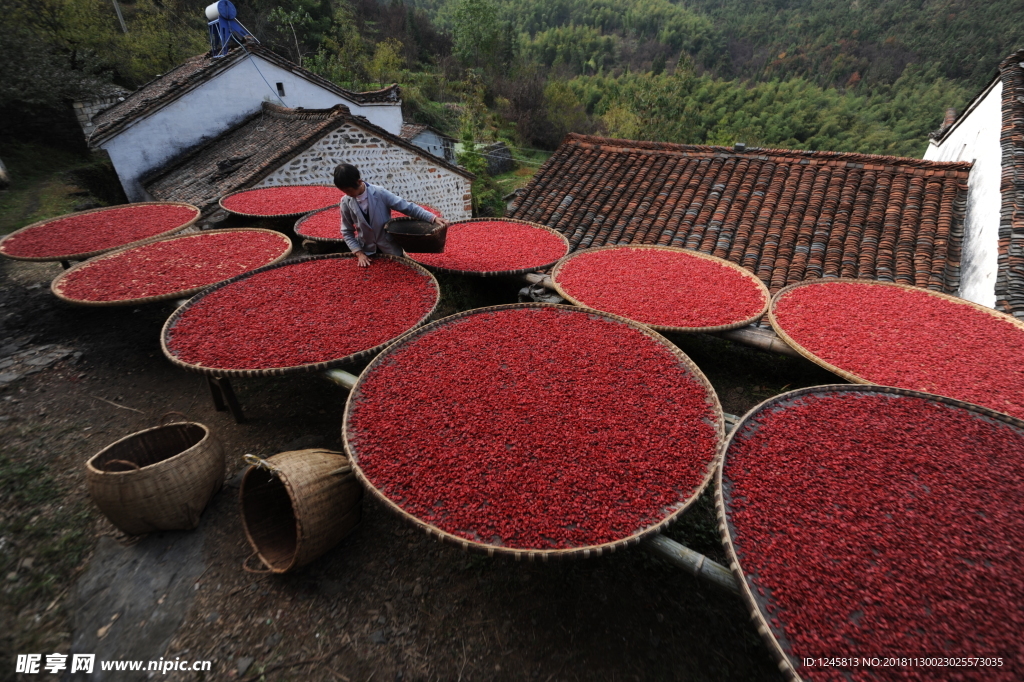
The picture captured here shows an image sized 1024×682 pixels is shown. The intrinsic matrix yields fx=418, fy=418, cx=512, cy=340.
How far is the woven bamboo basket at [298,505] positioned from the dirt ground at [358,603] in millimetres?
160

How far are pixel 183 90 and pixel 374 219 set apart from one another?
35.2 feet

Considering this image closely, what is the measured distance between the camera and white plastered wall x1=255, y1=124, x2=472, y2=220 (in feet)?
29.5

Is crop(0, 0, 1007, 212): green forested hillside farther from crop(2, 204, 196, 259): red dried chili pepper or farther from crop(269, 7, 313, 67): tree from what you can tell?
crop(2, 204, 196, 259): red dried chili pepper

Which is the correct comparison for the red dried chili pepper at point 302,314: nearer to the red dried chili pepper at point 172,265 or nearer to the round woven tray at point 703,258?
the red dried chili pepper at point 172,265

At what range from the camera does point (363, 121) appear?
950 cm

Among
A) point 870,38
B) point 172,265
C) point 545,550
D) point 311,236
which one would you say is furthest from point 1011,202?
point 870,38

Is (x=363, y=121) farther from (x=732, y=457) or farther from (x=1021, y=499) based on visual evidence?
(x=1021, y=499)

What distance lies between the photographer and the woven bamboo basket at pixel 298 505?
8.32 ft

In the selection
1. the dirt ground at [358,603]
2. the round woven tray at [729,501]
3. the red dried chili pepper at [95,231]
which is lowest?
the dirt ground at [358,603]

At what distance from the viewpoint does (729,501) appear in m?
2.15

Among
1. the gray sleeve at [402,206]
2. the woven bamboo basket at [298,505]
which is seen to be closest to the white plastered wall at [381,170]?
the gray sleeve at [402,206]

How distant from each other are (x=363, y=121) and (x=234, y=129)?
5366 millimetres

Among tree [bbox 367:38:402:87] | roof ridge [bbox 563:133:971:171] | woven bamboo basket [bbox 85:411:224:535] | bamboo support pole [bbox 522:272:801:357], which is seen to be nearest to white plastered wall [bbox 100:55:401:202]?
roof ridge [bbox 563:133:971:171]

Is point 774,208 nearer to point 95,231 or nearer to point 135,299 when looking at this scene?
point 135,299
